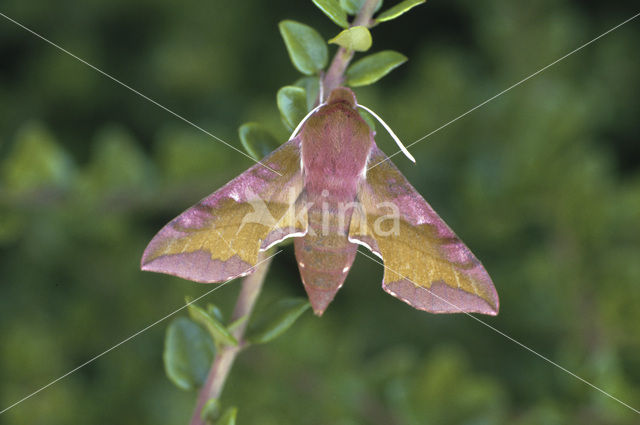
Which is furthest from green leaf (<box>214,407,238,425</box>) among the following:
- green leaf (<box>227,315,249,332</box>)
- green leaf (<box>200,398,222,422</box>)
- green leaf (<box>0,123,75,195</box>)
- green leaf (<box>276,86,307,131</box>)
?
green leaf (<box>0,123,75,195</box>)

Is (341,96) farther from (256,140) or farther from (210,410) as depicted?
(210,410)

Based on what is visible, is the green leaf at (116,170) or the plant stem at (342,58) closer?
the plant stem at (342,58)

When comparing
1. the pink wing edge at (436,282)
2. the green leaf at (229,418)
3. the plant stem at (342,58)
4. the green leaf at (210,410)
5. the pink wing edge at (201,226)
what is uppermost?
the plant stem at (342,58)

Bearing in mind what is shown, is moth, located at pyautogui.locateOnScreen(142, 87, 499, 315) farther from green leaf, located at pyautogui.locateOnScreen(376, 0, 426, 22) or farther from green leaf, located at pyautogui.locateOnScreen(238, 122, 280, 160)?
green leaf, located at pyautogui.locateOnScreen(376, 0, 426, 22)

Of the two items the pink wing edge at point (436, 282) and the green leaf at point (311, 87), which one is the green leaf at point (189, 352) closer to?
the pink wing edge at point (436, 282)

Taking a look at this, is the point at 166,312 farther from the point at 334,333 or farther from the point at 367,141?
the point at 367,141

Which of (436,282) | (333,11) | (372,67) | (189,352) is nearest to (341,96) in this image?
(372,67)


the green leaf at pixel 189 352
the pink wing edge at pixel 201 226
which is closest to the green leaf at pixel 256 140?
the pink wing edge at pixel 201 226
